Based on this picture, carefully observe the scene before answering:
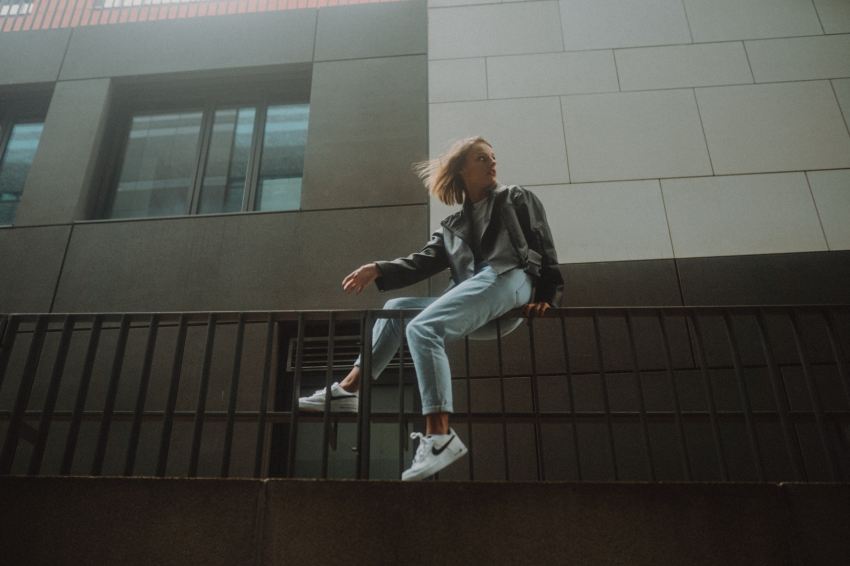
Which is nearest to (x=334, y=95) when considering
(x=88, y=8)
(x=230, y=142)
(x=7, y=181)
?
(x=230, y=142)

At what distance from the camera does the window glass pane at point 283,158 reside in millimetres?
6234

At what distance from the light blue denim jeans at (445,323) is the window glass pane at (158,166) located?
12.8 feet

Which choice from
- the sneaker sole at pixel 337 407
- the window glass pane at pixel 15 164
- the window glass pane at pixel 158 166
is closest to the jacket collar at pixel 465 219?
the sneaker sole at pixel 337 407

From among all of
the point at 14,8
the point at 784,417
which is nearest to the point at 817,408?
the point at 784,417

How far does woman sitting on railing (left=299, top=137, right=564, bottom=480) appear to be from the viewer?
2930 mm

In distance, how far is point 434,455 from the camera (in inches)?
110

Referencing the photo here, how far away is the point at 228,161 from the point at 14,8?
369 cm

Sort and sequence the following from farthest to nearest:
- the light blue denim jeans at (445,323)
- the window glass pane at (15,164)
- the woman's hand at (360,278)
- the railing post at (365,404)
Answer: the window glass pane at (15,164)
the woman's hand at (360,278)
the light blue denim jeans at (445,323)
the railing post at (365,404)

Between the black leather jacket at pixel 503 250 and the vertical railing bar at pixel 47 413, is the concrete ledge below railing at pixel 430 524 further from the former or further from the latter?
the black leather jacket at pixel 503 250

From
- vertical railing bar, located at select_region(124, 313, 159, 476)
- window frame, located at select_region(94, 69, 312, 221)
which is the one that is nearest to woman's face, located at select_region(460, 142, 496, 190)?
vertical railing bar, located at select_region(124, 313, 159, 476)

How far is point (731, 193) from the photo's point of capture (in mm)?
5434

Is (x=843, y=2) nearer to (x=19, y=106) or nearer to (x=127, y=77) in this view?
(x=127, y=77)

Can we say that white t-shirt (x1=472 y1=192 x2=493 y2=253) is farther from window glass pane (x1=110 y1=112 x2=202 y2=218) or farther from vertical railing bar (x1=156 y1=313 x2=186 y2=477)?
window glass pane (x1=110 y1=112 x2=202 y2=218)

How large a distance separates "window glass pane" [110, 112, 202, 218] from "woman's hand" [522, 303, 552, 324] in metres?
4.41
